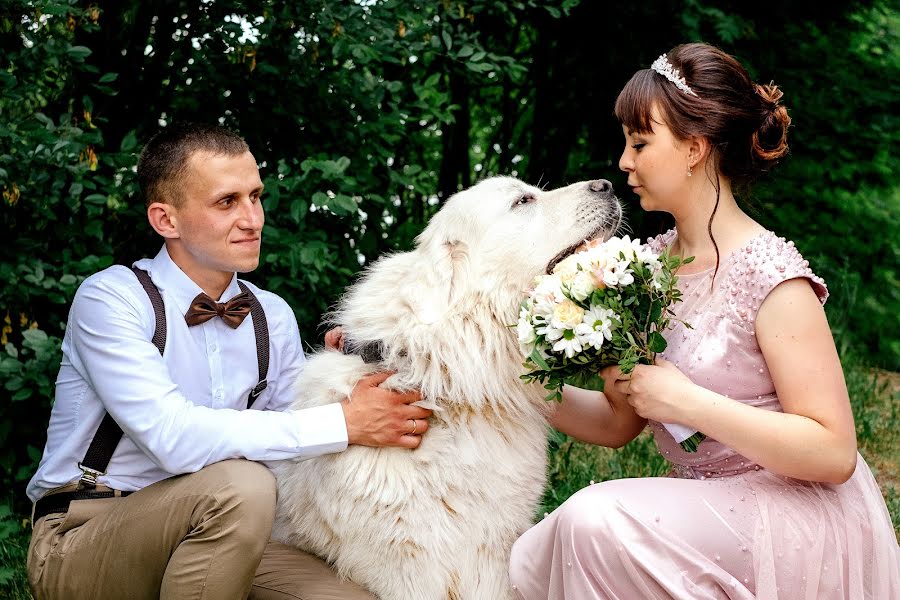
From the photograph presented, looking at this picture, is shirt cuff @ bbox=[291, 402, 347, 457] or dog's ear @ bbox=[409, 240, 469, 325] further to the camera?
dog's ear @ bbox=[409, 240, 469, 325]

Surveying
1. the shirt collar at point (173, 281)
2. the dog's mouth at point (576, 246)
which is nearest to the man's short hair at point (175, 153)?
the shirt collar at point (173, 281)

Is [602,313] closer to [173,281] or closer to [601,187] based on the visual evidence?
[601,187]

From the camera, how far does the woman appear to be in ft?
7.36

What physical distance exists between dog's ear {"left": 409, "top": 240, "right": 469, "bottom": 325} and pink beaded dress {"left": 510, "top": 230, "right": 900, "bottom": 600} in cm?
65

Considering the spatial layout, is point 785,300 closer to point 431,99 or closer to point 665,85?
point 665,85

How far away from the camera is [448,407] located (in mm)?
2658

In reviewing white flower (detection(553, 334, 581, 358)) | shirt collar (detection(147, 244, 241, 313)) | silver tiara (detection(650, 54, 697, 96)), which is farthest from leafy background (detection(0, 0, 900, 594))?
shirt collar (detection(147, 244, 241, 313))

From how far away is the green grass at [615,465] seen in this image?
366 cm

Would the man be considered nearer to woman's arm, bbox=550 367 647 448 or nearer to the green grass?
woman's arm, bbox=550 367 647 448

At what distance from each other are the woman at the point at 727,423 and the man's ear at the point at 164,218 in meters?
1.42

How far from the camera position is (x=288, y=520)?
2.83 m

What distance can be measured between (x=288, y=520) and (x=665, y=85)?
68.2 inches

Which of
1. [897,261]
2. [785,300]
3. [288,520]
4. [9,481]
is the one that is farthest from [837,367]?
[897,261]

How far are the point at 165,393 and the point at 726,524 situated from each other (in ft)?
5.03
